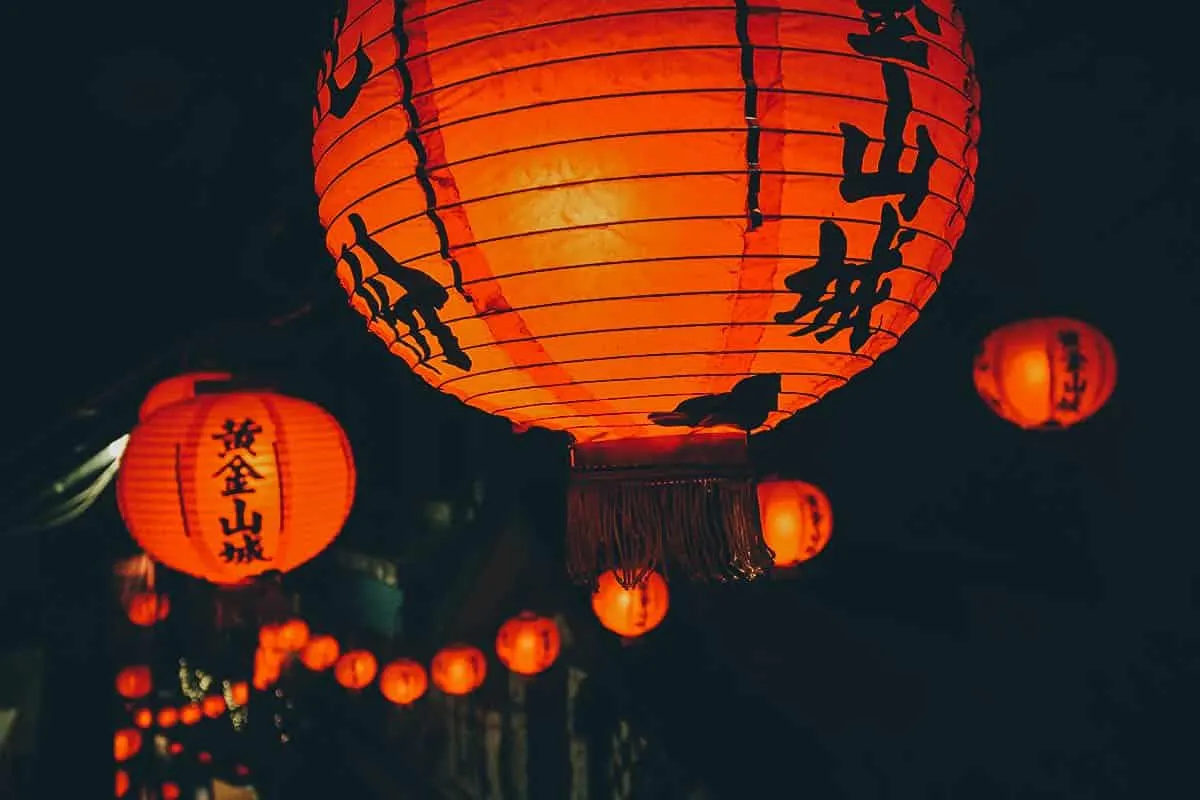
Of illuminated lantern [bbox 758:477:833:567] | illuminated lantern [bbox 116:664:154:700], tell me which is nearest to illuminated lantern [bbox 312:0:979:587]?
illuminated lantern [bbox 758:477:833:567]

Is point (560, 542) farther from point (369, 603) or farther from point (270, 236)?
point (369, 603)

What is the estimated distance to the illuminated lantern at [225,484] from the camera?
110 inches

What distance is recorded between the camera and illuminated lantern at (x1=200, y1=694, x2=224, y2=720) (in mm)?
11336

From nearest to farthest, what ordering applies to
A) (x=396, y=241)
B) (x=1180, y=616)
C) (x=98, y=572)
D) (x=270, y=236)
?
1. (x=396, y=241)
2. (x=1180, y=616)
3. (x=270, y=236)
4. (x=98, y=572)

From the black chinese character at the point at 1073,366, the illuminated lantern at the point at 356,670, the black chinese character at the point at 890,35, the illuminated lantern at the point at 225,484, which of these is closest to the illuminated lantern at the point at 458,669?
the illuminated lantern at the point at 356,670

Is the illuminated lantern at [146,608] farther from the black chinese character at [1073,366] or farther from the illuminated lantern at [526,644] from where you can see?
the black chinese character at [1073,366]

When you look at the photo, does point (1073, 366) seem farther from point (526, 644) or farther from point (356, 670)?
point (356, 670)

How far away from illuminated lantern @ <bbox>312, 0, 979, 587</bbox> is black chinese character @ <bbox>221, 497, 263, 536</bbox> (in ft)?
5.60

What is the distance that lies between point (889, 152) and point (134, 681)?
38.2 ft

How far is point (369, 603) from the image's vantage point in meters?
10.8

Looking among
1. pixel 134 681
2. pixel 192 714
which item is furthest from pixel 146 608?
pixel 192 714

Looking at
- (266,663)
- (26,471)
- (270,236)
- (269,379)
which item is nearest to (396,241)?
(269,379)

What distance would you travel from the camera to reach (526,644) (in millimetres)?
5465

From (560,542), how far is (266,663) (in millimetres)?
5427
